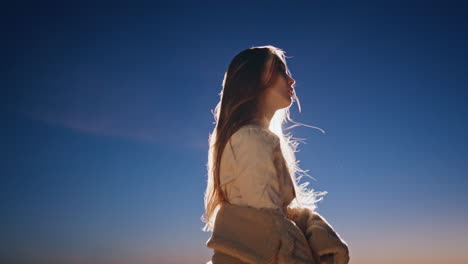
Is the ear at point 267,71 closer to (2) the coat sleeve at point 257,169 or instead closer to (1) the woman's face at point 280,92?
(1) the woman's face at point 280,92

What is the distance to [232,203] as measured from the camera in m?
2.89

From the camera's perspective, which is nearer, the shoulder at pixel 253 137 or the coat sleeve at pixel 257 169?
the coat sleeve at pixel 257 169

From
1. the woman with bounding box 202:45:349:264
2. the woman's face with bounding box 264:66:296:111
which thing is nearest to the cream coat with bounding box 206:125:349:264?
the woman with bounding box 202:45:349:264

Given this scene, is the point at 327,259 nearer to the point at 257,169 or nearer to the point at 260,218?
the point at 260,218

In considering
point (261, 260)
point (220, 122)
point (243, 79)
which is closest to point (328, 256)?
point (261, 260)

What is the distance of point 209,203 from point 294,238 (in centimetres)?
91

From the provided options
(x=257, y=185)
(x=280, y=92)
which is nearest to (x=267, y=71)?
(x=280, y=92)

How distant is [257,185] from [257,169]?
121 mm

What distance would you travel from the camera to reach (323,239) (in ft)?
9.27

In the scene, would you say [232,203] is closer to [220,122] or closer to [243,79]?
[220,122]

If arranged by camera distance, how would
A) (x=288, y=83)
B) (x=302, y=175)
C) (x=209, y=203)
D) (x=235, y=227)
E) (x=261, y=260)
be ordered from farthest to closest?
(x=302, y=175)
(x=288, y=83)
(x=209, y=203)
(x=235, y=227)
(x=261, y=260)

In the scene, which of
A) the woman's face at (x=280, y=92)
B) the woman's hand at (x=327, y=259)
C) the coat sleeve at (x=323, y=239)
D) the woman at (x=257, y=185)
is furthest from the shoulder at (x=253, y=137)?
the woman's hand at (x=327, y=259)

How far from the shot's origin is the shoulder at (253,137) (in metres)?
2.85

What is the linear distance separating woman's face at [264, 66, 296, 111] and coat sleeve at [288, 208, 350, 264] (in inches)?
41.2
